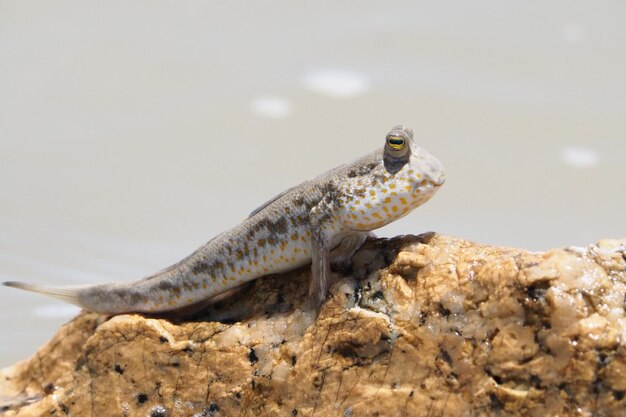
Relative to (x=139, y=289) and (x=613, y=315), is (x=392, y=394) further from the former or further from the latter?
(x=139, y=289)

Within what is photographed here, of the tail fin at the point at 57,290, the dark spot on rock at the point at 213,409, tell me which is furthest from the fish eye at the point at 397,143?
the tail fin at the point at 57,290

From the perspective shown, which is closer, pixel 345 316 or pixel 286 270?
pixel 345 316

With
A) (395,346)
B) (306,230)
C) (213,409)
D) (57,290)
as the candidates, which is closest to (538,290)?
(395,346)

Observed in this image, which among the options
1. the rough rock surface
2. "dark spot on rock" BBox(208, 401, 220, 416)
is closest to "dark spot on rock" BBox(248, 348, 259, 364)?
the rough rock surface

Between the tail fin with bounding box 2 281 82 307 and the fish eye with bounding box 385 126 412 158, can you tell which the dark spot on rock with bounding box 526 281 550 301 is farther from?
the tail fin with bounding box 2 281 82 307

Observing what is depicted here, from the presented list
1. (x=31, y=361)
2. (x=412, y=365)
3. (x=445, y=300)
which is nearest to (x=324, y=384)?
(x=412, y=365)
